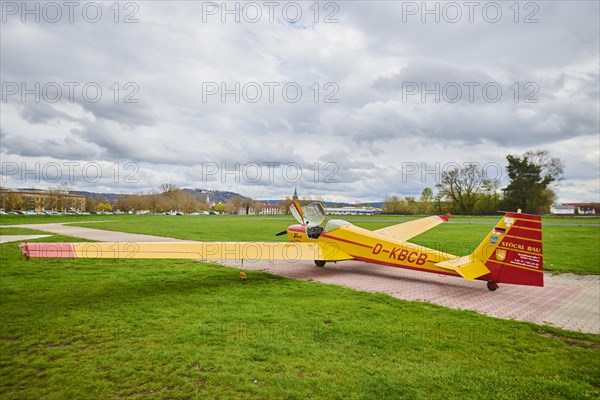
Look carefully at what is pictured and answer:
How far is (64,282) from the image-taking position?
875 cm

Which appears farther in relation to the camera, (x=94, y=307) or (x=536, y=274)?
(x=536, y=274)

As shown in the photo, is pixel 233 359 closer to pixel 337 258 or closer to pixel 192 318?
pixel 192 318

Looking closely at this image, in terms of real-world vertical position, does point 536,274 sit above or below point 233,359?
above

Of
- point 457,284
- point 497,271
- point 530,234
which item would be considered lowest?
point 457,284

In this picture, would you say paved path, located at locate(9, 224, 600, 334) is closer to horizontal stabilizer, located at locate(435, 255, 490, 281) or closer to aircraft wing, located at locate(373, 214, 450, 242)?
horizontal stabilizer, located at locate(435, 255, 490, 281)

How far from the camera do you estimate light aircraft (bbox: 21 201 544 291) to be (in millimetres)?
7488

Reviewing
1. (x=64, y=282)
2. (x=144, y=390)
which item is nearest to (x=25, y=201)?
(x=64, y=282)

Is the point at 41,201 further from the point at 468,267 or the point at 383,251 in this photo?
the point at 468,267

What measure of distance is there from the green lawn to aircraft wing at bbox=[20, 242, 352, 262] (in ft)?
3.26

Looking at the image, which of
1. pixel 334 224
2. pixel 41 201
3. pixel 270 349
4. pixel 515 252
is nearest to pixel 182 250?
pixel 270 349

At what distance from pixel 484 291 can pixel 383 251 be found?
2.91m

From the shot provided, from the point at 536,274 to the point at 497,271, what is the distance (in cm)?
84

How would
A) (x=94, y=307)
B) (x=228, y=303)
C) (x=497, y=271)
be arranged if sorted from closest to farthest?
(x=94, y=307), (x=228, y=303), (x=497, y=271)

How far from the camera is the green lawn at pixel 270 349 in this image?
12.6ft
